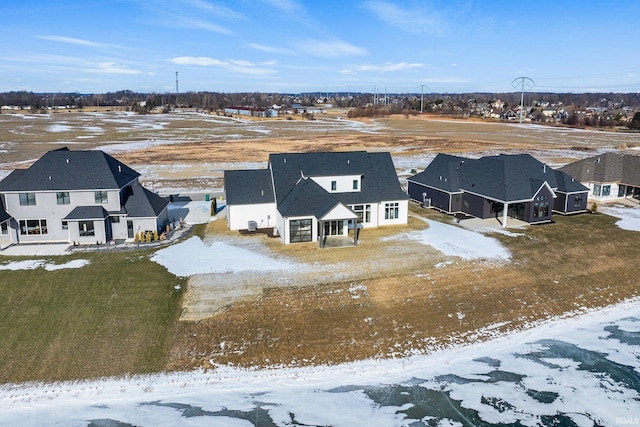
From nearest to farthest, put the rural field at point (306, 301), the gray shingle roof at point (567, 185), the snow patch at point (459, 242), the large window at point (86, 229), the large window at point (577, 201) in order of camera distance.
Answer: the rural field at point (306, 301) < the snow patch at point (459, 242) < the large window at point (86, 229) < the gray shingle roof at point (567, 185) < the large window at point (577, 201)

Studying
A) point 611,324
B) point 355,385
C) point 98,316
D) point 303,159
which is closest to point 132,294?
point 98,316

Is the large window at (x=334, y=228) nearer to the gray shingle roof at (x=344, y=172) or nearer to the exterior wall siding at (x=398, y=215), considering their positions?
the gray shingle roof at (x=344, y=172)

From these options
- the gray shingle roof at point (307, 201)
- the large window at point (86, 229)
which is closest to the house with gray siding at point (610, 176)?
the gray shingle roof at point (307, 201)

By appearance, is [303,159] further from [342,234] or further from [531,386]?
[531,386]

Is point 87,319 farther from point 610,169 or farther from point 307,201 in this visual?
point 610,169

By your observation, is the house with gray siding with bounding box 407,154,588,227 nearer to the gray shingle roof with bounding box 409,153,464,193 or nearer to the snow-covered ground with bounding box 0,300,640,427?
the gray shingle roof with bounding box 409,153,464,193

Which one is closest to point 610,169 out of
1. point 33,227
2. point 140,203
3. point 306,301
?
point 306,301
